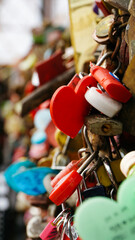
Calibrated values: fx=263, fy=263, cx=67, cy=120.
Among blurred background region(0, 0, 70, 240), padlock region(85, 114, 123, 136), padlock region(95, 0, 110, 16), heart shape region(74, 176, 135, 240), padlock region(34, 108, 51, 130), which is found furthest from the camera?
blurred background region(0, 0, 70, 240)

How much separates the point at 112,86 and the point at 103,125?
2.0 inches

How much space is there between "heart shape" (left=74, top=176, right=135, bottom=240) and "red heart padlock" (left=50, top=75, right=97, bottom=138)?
132 millimetres

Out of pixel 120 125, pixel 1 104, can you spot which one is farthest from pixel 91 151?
pixel 1 104

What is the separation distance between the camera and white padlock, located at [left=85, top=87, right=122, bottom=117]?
321 mm

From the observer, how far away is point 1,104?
1.41 meters

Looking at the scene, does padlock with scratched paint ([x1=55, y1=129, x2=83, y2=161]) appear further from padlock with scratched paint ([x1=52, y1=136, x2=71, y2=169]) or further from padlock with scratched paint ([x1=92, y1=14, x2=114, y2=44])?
padlock with scratched paint ([x1=92, y1=14, x2=114, y2=44])

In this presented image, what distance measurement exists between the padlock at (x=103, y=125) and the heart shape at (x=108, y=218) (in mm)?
Result: 108

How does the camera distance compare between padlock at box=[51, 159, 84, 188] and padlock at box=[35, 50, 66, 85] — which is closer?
padlock at box=[51, 159, 84, 188]

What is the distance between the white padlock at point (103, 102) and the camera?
32 centimetres

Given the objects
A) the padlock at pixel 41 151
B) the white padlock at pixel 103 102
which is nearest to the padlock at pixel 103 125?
the white padlock at pixel 103 102

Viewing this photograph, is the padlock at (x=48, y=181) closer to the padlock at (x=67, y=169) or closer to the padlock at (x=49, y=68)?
the padlock at (x=67, y=169)

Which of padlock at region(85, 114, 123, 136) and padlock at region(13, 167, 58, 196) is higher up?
padlock at region(85, 114, 123, 136)

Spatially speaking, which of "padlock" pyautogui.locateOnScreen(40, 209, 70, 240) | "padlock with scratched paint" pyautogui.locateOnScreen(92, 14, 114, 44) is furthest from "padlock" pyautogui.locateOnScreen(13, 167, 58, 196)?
"padlock with scratched paint" pyautogui.locateOnScreen(92, 14, 114, 44)

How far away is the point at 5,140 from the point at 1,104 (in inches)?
9.2
